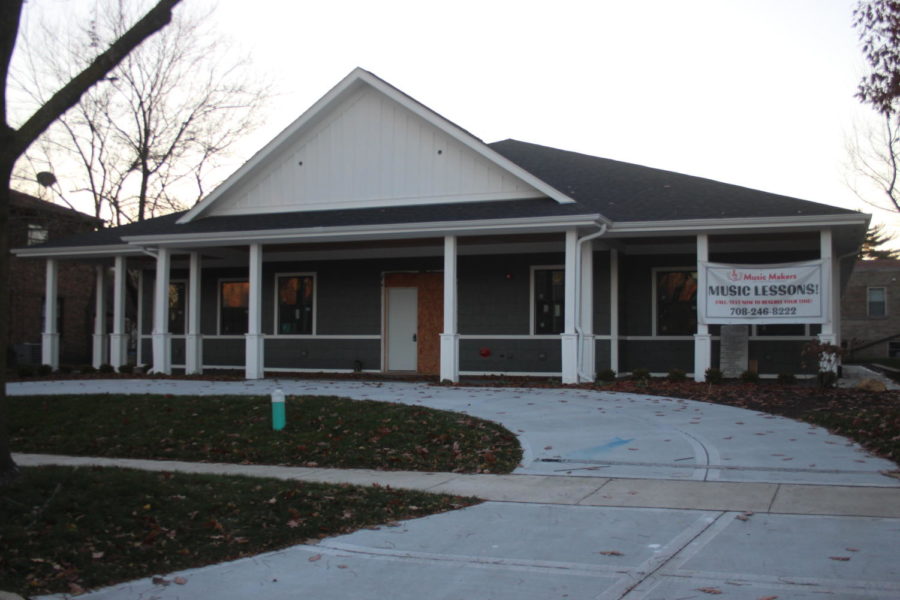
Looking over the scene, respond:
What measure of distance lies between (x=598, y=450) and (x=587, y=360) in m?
7.83

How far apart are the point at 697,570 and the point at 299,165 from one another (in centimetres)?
1668

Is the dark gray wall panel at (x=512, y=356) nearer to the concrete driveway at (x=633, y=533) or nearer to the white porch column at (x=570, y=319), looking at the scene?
the white porch column at (x=570, y=319)

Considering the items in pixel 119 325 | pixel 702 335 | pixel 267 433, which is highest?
pixel 119 325

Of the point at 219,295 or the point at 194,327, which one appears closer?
the point at 194,327

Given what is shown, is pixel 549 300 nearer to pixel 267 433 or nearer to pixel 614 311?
pixel 614 311

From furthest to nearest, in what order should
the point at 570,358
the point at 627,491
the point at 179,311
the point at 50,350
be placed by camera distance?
the point at 179,311 → the point at 50,350 → the point at 570,358 → the point at 627,491

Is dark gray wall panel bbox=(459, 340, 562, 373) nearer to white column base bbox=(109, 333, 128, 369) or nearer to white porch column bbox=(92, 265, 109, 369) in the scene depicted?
white column base bbox=(109, 333, 128, 369)

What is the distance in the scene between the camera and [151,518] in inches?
272

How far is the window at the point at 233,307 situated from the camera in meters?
23.3

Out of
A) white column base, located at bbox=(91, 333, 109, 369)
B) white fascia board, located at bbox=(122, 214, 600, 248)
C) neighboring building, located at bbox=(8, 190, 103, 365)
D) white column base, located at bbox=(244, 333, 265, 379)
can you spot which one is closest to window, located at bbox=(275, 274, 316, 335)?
white column base, located at bbox=(244, 333, 265, 379)

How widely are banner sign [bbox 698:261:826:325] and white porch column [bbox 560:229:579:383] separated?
2.66 m

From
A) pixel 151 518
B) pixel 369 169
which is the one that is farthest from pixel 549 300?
pixel 151 518

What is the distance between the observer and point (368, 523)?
7137 mm

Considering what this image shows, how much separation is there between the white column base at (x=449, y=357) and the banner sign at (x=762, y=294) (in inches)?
201
